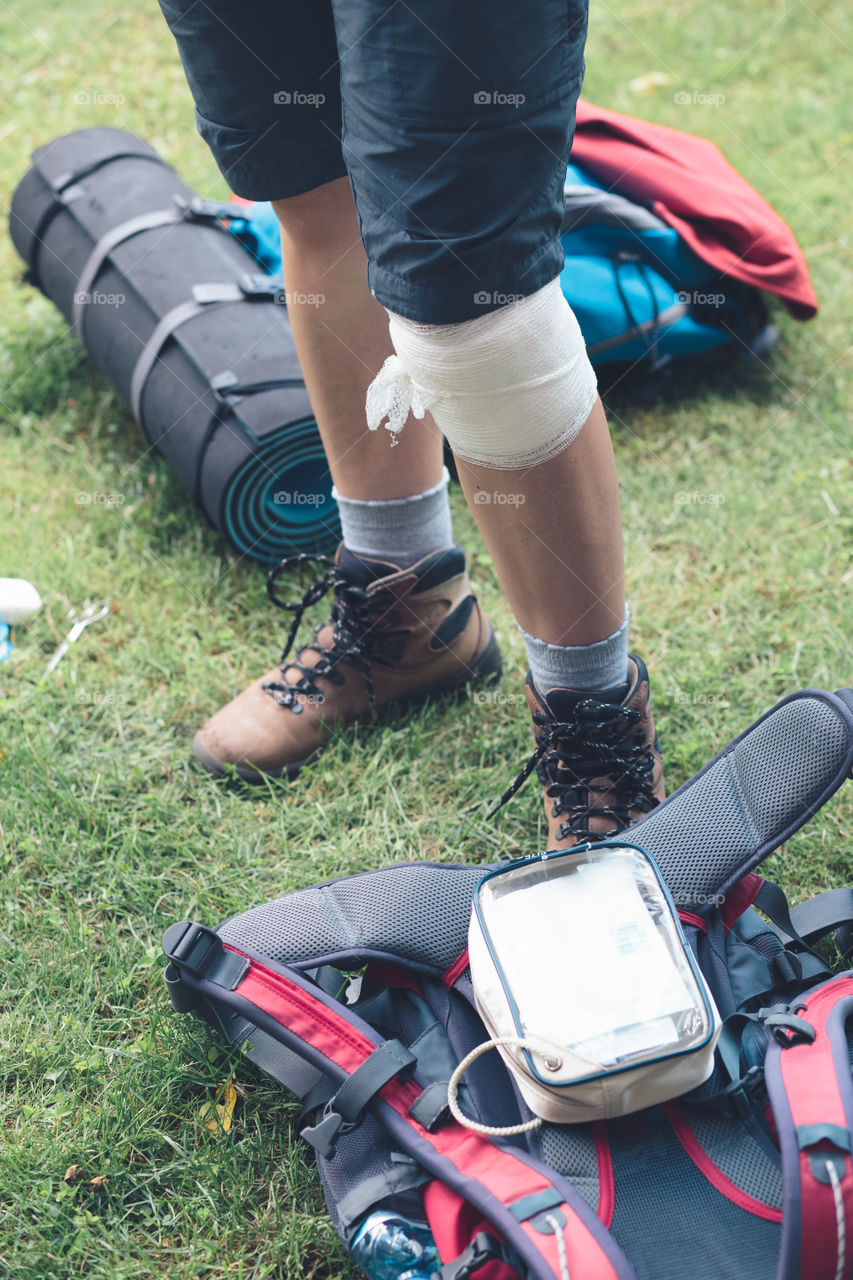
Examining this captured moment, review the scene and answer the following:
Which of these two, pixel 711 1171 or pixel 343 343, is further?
pixel 343 343

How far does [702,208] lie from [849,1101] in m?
2.10

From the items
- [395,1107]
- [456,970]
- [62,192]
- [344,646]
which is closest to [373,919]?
[456,970]

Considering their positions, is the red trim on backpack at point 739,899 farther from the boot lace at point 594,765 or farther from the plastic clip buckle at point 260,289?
the plastic clip buckle at point 260,289

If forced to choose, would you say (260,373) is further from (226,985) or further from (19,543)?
(226,985)

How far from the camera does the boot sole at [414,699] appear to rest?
176 cm

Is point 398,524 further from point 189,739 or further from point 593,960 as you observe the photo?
point 593,960

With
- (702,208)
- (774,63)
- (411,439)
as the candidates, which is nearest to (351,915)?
(411,439)

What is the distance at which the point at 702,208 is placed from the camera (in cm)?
246

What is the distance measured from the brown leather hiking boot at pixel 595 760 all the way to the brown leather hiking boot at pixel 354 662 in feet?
1.09

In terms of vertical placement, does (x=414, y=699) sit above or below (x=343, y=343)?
below

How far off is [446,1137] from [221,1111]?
1.09ft

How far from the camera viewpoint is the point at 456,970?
1.32 meters

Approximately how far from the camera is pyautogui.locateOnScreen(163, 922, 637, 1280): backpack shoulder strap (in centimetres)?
101

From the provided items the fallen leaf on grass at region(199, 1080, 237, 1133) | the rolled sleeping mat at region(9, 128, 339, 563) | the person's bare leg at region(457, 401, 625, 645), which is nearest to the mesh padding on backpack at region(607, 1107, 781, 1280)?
the fallen leaf on grass at region(199, 1080, 237, 1133)
